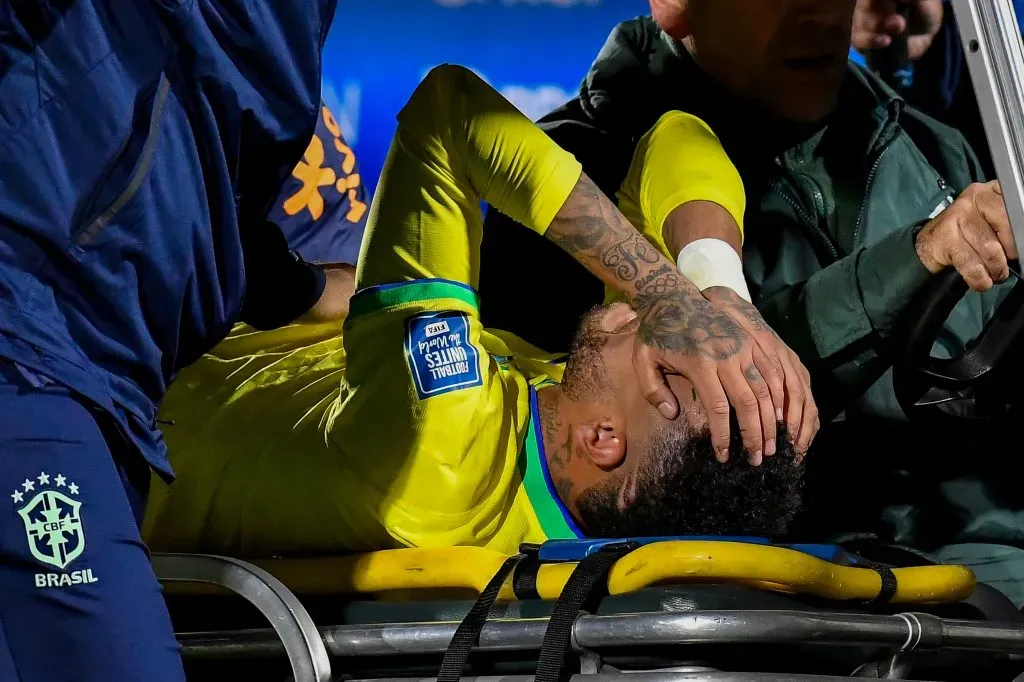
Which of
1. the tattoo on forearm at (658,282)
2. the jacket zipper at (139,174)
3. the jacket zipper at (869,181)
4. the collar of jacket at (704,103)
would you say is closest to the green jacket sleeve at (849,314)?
the jacket zipper at (869,181)

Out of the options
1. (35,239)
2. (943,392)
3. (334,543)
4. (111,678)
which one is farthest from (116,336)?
(943,392)

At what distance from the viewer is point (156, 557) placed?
1315 millimetres

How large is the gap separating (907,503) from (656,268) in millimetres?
622

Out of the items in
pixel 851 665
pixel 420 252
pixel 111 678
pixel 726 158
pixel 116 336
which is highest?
pixel 726 158

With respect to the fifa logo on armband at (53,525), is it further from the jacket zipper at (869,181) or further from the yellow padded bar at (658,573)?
the jacket zipper at (869,181)

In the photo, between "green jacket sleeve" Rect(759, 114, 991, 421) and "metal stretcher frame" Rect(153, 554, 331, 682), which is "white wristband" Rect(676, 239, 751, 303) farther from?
"metal stretcher frame" Rect(153, 554, 331, 682)

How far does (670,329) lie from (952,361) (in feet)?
1.58

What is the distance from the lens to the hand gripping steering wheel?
161 cm

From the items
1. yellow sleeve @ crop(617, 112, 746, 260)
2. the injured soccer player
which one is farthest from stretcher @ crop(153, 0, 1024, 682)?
yellow sleeve @ crop(617, 112, 746, 260)

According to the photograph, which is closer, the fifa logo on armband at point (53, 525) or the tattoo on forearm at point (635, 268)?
the fifa logo on armband at point (53, 525)

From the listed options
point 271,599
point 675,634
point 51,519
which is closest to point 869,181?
point 675,634

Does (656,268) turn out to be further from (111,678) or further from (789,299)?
(111,678)

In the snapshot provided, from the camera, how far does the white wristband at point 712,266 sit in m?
A: 1.60

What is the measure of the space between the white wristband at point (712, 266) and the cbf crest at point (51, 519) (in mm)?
905
